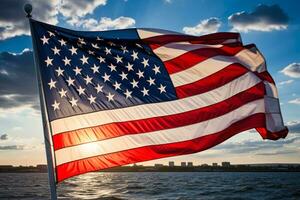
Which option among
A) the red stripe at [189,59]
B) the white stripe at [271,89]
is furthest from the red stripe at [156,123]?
the red stripe at [189,59]

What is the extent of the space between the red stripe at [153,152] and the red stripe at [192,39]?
5.99 ft

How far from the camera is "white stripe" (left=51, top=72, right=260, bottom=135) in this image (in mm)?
7410

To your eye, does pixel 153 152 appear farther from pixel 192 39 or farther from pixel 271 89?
pixel 271 89

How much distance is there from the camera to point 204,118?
8258mm

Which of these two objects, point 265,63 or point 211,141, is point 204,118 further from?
point 265,63

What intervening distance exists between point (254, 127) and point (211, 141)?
955 mm

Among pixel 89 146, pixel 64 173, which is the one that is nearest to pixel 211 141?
Answer: pixel 89 146

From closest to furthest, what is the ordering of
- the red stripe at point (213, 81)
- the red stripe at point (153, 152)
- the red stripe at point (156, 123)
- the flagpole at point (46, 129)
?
1. the flagpole at point (46, 129)
2. the red stripe at point (153, 152)
3. the red stripe at point (156, 123)
4. the red stripe at point (213, 81)

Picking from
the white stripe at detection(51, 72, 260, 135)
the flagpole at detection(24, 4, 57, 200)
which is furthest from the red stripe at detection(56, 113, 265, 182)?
the white stripe at detection(51, 72, 260, 135)

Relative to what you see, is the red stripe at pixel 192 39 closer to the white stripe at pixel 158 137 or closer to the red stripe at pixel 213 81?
the red stripe at pixel 213 81

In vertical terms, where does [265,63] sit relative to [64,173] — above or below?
above

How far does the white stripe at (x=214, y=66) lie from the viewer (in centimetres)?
859

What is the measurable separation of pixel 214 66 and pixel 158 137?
6.73 ft

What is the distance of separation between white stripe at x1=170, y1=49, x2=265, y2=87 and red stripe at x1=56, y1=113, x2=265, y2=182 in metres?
1.20
